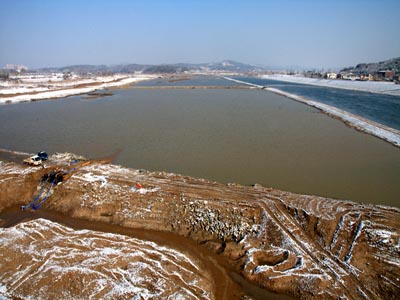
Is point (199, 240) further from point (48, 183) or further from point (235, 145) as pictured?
point (235, 145)

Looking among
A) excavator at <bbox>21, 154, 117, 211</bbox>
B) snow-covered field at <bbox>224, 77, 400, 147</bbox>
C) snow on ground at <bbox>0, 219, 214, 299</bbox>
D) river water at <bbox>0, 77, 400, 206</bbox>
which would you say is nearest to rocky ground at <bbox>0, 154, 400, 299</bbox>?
snow on ground at <bbox>0, 219, 214, 299</bbox>

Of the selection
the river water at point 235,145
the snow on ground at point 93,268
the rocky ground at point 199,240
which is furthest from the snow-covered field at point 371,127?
the snow on ground at point 93,268

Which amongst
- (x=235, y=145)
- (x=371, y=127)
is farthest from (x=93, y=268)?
(x=371, y=127)

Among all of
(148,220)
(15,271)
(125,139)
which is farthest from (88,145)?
(15,271)

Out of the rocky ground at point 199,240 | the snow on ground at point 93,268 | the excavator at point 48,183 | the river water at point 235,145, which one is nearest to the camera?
the snow on ground at point 93,268

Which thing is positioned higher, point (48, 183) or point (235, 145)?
point (235, 145)

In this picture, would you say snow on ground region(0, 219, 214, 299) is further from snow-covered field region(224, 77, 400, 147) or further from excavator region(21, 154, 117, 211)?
snow-covered field region(224, 77, 400, 147)

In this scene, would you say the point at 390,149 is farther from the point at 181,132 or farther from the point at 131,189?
the point at 131,189

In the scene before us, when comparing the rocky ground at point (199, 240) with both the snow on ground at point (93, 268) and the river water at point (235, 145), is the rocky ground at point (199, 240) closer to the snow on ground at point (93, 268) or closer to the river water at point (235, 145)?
the snow on ground at point (93, 268)
